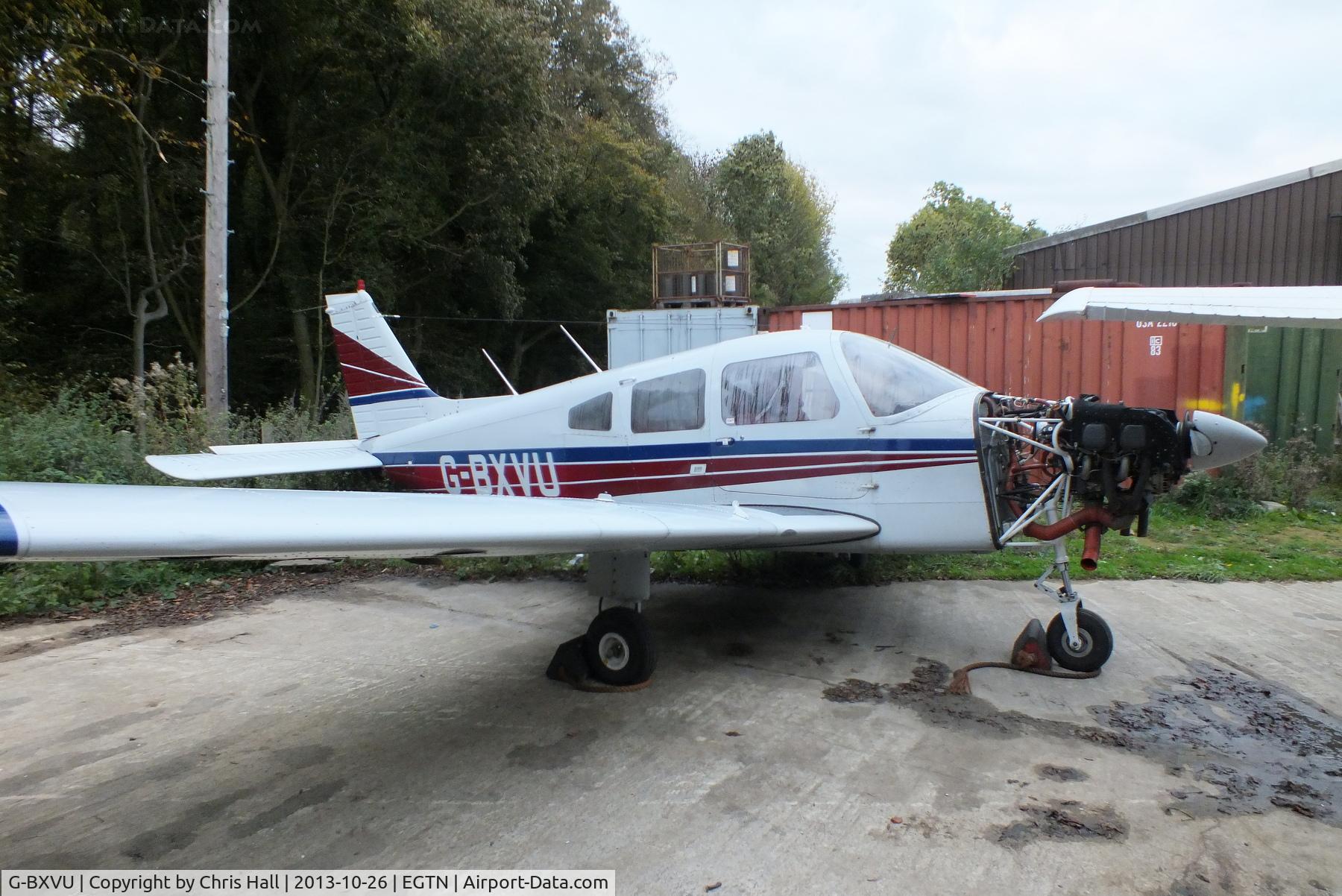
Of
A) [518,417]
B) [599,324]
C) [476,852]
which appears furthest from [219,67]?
[599,324]

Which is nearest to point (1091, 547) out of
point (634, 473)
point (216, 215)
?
point (634, 473)

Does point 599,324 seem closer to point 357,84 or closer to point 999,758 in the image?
point 357,84

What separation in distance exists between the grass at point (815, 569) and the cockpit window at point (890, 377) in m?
2.02

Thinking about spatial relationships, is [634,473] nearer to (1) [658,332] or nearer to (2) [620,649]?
(2) [620,649]

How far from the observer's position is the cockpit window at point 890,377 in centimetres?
510

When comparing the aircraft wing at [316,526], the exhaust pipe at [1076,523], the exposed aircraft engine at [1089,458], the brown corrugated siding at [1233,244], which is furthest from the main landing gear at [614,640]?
the brown corrugated siding at [1233,244]

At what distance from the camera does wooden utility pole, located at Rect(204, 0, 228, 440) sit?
10273 millimetres

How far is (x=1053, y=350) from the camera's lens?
11508 millimetres

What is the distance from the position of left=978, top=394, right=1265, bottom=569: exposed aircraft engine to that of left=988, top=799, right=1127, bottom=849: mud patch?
156 cm

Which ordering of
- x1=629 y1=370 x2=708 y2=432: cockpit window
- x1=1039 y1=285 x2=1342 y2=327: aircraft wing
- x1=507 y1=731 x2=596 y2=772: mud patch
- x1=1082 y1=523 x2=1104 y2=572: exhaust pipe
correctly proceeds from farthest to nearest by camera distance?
1. x1=629 y1=370 x2=708 y2=432: cockpit window
2. x1=1082 y1=523 x2=1104 y2=572: exhaust pipe
3. x1=507 y1=731 x2=596 y2=772: mud patch
4. x1=1039 y1=285 x2=1342 y2=327: aircraft wing

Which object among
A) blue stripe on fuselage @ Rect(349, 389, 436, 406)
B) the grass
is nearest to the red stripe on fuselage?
the grass

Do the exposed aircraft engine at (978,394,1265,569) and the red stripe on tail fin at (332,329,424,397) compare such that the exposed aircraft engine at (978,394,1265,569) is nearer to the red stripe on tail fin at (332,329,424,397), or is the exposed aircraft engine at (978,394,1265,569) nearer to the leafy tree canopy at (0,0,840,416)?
the red stripe on tail fin at (332,329,424,397)

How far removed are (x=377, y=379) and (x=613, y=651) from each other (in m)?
4.28

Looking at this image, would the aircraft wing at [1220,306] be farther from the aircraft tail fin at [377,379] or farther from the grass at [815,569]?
the aircraft tail fin at [377,379]
